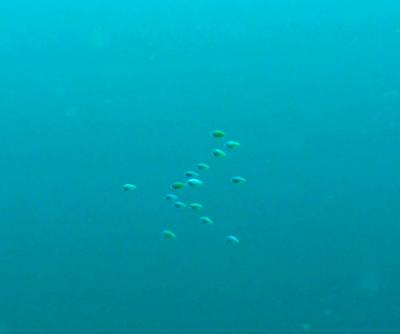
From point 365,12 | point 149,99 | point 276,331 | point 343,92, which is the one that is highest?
point 365,12

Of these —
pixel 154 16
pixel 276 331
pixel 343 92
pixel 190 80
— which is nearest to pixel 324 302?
pixel 276 331

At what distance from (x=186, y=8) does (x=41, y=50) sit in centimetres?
281

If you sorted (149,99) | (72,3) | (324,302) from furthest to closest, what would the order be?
(72,3) < (149,99) < (324,302)

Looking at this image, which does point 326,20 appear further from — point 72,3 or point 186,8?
point 72,3

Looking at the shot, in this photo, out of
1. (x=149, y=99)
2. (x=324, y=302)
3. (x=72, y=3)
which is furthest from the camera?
(x=72, y=3)

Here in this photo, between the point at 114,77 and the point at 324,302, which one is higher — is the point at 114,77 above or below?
above

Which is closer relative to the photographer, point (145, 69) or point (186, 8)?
point (145, 69)

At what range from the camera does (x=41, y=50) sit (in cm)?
987

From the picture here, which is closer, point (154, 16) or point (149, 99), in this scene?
point (149, 99)

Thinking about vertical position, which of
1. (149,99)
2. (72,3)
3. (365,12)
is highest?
(365,12)

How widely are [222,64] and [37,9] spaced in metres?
3.51

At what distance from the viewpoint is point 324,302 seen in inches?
328

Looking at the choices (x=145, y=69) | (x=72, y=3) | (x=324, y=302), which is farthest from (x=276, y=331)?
(x=72, y=3)

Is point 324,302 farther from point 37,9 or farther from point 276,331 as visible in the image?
point 37,9
